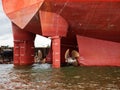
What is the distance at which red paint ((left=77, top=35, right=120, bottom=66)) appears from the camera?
1228 inches

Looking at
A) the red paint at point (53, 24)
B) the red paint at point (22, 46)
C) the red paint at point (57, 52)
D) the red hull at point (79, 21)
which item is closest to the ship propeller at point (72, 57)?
the red hull at point (79, 21)

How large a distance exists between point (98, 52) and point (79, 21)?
132 inches

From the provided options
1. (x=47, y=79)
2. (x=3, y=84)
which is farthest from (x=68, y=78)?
(x=3, y=84)

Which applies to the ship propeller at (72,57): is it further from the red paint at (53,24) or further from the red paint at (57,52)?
the red paint at (53,24)

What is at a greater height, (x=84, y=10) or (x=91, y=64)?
(x=84, y=10)

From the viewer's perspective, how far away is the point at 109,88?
59.5ft

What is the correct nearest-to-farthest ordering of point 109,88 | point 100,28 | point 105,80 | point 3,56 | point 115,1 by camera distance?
point 109,88 → point 105,80 → point 115,1 → point 100,28 → point 3,56

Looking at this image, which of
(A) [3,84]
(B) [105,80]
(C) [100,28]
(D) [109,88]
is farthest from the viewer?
→ (C) [100,28]

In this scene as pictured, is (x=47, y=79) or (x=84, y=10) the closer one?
(x=47, y=79)

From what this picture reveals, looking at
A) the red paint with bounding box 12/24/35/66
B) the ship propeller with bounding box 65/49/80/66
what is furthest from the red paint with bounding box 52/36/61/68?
the red paint with bounding box 12/24/35/66

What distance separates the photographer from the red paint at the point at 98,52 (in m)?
31.2

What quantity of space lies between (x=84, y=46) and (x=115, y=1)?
5.29m

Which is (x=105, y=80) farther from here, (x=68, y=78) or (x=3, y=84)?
(x=3, y=84)

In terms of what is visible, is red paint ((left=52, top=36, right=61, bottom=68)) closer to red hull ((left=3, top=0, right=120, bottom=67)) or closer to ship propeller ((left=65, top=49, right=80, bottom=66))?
red hull ((left=3, top=0, right=120, bottom=67))
